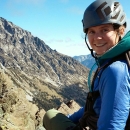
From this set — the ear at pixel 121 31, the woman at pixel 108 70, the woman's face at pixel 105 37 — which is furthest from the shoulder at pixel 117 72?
the ear at pixel 121 31

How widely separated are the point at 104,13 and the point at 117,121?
234cm

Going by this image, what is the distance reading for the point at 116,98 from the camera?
147 inches

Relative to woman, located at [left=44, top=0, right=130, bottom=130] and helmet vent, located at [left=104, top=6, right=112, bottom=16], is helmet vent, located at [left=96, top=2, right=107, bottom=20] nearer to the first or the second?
woman, located at [left=44, top=0, right=130, bottom=130]

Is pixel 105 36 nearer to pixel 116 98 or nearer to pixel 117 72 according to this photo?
pixel 117 72

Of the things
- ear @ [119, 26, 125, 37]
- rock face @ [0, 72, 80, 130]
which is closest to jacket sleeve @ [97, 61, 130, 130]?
ear @ [119, 26, 125, 37]

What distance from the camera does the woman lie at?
12.3 feet

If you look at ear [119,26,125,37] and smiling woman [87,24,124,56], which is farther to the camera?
ear [119,26,125,37]

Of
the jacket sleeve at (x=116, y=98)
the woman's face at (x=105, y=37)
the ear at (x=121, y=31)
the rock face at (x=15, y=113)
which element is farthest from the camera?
the rock face at (x=15, y=113)

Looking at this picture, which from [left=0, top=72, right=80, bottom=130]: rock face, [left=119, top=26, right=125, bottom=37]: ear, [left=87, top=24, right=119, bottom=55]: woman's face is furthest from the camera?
[left=0, top=72, right=80, bottom=130]: rock face

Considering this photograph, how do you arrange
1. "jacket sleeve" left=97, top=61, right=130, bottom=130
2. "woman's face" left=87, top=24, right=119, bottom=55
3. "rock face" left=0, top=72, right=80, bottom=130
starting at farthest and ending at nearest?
Answer: "rock face" left=0, top=72, right=80, bottom=130 → "woman's face" left=87, top=24, right=119, bottom=55 → "jacket sleeve" left=97, top=61, right=130, bottom=130

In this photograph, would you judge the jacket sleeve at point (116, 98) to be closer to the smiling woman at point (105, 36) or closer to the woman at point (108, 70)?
the woman at point (108, 70)

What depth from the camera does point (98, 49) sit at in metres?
4.90

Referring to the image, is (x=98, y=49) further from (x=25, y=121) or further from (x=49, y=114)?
(x=25, y=121)

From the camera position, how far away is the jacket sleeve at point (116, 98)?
371cm
